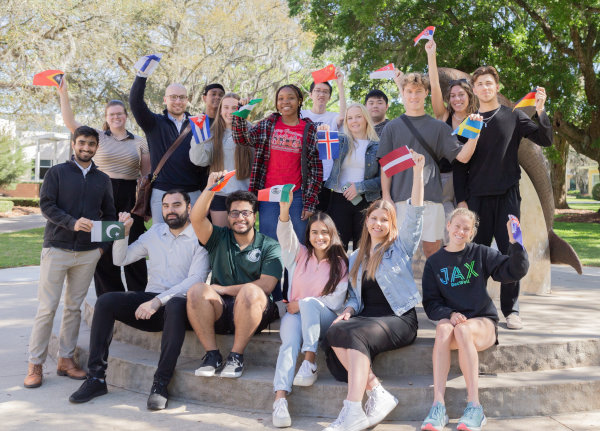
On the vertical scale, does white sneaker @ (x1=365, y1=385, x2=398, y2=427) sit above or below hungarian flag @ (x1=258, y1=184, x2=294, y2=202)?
below

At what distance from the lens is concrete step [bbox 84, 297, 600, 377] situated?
387 cm

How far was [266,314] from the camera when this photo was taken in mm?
4020

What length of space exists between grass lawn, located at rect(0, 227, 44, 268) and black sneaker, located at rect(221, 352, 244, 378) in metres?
7.81

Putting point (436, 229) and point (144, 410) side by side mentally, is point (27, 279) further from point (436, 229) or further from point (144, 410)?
point (436, 229)

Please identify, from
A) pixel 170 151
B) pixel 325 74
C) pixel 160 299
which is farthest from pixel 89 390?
pixel 325 74

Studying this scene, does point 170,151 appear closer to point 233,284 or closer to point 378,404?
point 233,284

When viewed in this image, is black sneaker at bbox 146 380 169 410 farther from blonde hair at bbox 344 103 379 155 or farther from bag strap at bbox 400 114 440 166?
bag strap at bbox 400 114 440 166

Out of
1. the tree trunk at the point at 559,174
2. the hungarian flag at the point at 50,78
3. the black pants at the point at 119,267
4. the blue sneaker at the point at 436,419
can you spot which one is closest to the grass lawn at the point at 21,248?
the black pants at the point at 119,267

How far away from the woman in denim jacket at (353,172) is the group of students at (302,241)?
0.04 ft

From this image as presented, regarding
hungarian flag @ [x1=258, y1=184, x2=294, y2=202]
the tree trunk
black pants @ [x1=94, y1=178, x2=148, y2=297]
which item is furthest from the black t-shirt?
the tree trunk

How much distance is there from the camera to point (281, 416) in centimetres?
338

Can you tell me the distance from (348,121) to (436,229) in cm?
126

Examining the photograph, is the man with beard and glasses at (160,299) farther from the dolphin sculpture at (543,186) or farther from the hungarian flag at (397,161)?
the dolphin sculpture at (543,186)

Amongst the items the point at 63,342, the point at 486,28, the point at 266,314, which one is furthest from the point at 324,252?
the point at 486,28
